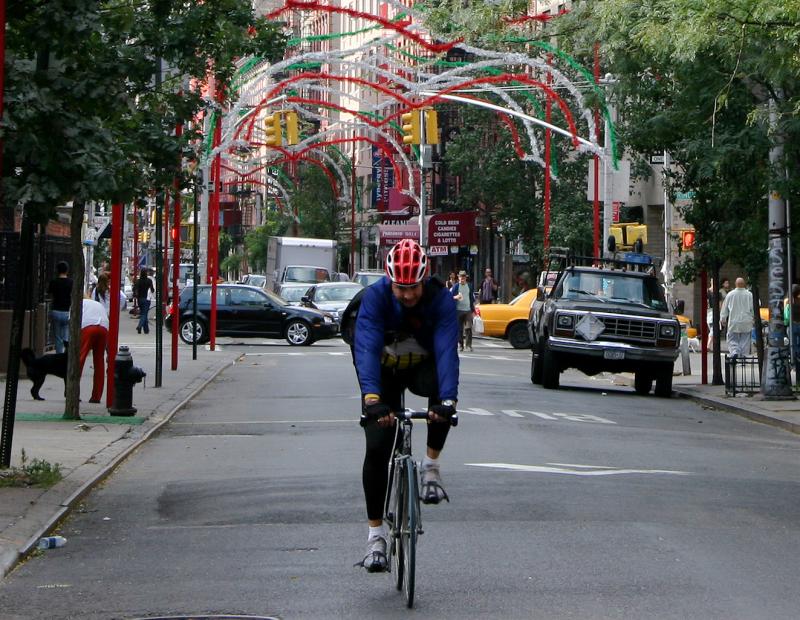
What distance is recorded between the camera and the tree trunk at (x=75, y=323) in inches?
728

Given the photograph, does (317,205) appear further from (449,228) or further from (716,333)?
(716,333)

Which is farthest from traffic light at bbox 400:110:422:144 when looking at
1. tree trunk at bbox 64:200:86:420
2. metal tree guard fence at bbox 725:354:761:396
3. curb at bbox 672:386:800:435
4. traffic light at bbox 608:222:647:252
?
tree trunk at bbox 64:200:86:420

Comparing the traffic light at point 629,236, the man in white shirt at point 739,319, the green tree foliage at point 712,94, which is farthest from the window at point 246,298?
the green tree foliage at point 712,94

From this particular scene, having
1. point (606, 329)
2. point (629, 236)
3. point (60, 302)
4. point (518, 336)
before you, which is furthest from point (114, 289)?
point (518, 336)

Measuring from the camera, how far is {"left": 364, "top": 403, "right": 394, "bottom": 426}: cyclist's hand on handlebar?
8.20m

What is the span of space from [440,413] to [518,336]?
3642cm

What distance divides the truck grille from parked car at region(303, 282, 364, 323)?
22.8 m

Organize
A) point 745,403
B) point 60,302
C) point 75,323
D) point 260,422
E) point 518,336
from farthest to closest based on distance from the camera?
1. point 518,336
2. point 60,302
3. point 745,403
4. point 260,422
5. point 75,323

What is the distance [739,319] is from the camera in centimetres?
3284

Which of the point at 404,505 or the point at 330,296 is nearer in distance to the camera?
the point at 404,505

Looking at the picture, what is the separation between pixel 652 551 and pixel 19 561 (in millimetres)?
3554

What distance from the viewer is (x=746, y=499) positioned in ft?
41.0

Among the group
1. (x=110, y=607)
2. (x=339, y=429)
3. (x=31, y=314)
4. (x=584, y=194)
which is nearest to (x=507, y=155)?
(x=584, y=194)

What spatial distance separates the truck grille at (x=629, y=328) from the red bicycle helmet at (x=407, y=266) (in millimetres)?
18555
